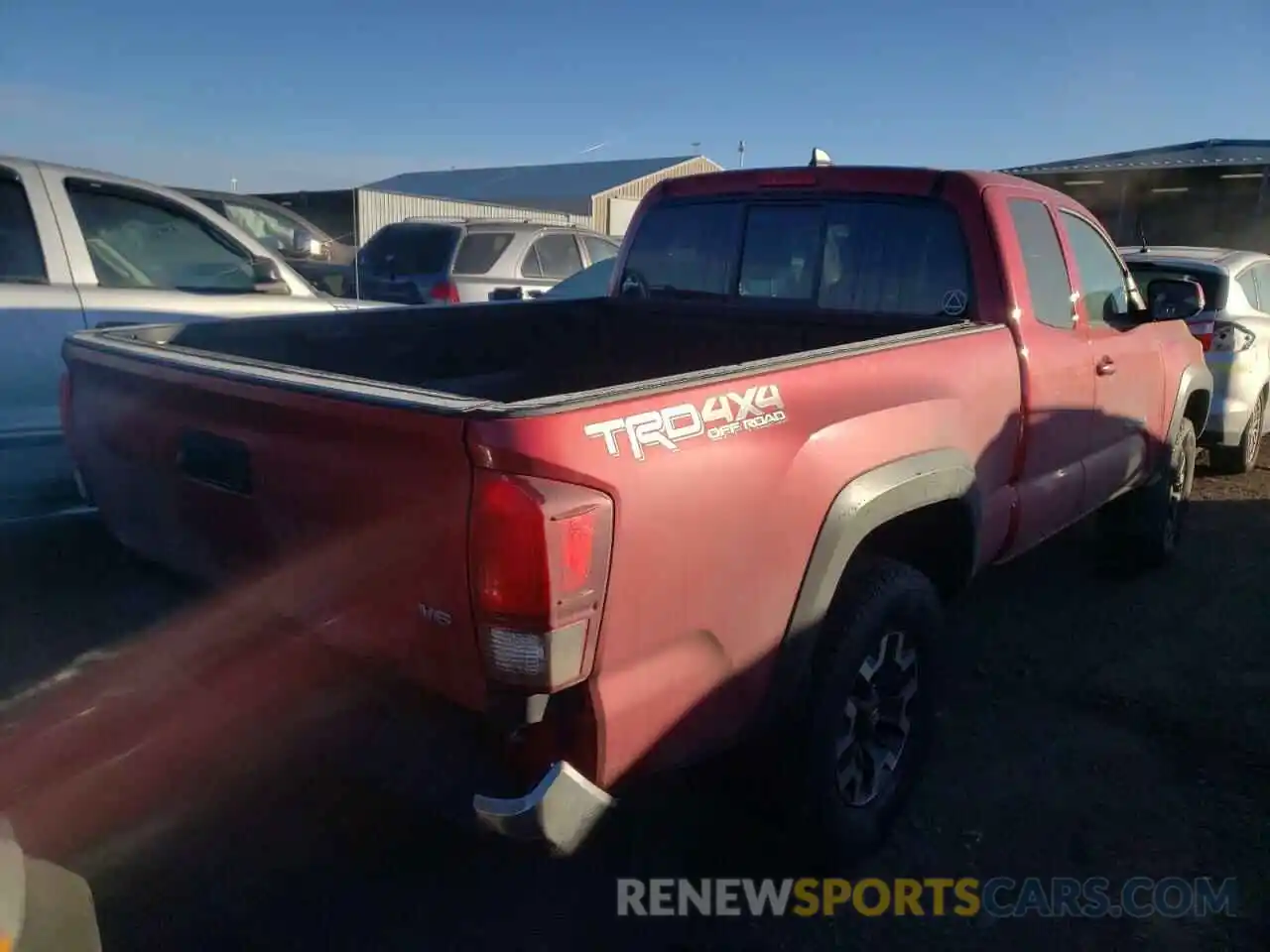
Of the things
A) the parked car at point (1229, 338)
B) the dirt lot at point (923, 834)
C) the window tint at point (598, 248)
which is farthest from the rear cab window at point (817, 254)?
the window tint at point (598, 248)

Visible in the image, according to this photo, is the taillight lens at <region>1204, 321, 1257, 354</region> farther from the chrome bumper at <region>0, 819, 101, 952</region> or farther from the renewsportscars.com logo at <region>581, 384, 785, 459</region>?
the chrome bumper at <region>0, 819, 101, 952</region>

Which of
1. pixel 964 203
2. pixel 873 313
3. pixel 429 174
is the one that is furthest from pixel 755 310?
pixel 429 174

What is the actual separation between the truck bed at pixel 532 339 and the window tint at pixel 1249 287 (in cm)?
514

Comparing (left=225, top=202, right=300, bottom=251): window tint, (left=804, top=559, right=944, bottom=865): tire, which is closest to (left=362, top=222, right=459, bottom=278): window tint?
(left=225, top=202, right=300, bottom=251): window tint

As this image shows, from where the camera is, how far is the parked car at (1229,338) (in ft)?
23.2

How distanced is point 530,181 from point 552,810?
133 feet

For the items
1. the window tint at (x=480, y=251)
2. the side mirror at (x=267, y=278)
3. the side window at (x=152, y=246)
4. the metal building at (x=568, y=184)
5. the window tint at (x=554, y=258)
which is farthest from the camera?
the metal building at (x=568, y=184)

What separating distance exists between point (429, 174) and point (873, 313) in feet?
141

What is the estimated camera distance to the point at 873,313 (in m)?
3.85

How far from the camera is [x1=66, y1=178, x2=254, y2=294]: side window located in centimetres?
516

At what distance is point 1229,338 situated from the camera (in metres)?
7.05

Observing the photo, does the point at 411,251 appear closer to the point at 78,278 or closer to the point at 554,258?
the point at 554,258

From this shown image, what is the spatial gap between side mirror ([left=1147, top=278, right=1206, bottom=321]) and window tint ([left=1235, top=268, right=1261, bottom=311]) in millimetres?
3347

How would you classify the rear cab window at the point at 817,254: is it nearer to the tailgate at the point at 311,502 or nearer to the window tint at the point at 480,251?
the tailgate at the point at 311,502
